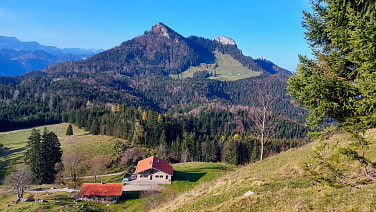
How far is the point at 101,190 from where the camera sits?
182 ft

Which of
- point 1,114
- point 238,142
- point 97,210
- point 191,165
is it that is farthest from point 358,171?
point 1,114

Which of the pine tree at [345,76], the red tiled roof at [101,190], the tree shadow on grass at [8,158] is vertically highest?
the pine tree at [345,76]

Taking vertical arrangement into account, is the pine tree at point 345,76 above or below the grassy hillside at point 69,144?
above

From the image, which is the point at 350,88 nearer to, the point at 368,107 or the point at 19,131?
the point at 368,107

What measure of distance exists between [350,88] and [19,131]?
532ft

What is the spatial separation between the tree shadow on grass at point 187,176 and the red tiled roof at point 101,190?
685 inches

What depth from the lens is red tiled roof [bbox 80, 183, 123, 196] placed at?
179ft

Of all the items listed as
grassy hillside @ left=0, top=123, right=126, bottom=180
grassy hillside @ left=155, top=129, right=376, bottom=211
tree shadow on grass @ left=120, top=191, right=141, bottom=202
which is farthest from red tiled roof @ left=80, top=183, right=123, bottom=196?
grassy hillside @ left=0, top=123, right=126, bottom=180

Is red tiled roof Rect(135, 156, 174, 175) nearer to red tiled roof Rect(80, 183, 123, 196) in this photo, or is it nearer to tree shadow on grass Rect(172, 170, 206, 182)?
tree shadow on grass Rect(172, 170, 206, 182)

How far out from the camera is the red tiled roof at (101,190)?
179ft

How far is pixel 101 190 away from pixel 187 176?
2450cm

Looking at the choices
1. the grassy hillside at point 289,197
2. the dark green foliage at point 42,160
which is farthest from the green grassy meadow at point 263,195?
the dark green foliage at point 42,160

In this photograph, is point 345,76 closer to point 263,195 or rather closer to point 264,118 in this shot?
point 263,195

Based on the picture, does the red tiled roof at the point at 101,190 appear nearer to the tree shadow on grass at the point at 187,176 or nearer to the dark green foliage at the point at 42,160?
the tree shadow on grass at the point at 187,176
